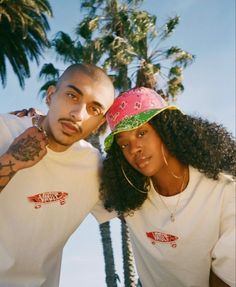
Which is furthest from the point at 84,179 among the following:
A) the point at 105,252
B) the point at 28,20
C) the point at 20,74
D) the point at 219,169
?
the point at 20,74

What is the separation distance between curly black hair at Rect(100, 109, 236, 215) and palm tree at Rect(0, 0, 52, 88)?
13.4 meters

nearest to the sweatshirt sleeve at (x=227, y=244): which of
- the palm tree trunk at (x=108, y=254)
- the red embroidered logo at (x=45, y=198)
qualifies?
the red embroidered logo at (x=45, y=198)

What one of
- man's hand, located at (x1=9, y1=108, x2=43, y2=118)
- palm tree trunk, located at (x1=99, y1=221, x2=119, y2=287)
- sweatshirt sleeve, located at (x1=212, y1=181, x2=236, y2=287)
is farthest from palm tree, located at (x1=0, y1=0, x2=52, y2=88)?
sweatshirt sleeve, located at (x1=212, y1=181, x2=236, y2=287)

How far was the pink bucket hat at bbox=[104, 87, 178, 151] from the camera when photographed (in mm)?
3840

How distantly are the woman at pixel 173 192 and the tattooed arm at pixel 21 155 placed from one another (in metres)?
0.78

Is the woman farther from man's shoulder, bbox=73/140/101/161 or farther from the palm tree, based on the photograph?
the palm tree

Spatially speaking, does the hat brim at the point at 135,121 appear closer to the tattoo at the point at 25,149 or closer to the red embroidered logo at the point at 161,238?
the tattoo at the point at 25,149

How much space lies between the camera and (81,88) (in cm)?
391

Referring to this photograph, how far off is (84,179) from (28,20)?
47.0 ft

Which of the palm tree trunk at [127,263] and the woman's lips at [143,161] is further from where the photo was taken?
the palm tree trunk at [127,263]

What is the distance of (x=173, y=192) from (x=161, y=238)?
16.9 inches

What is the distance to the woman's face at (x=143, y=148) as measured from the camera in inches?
148

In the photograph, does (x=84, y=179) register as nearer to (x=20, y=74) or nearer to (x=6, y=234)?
(x=6, y=234)

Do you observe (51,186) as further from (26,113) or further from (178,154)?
(178,154)
